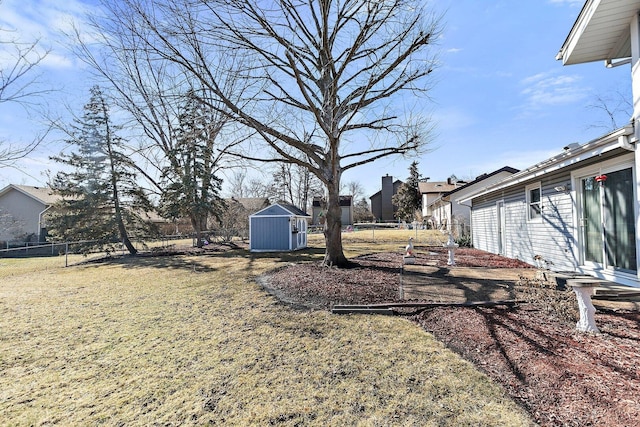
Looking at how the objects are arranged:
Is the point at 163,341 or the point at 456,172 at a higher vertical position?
the point at 456,172

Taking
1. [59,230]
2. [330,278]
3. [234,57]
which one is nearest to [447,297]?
[330,278]

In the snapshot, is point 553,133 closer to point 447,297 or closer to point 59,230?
point 447,297

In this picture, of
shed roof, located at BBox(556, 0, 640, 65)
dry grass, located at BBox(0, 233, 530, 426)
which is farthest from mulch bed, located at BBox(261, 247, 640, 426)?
shed roof, located at BBox(556, 0, 640, 65)

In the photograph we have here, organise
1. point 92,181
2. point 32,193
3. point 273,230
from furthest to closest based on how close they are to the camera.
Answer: point 32,193
point 273,230
point 92,181

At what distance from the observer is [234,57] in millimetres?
8289

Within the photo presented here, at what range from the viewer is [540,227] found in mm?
7754

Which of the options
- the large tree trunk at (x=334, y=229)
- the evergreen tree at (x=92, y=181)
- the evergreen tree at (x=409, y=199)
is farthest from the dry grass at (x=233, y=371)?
the evergreen tree at (x=409, y=199)

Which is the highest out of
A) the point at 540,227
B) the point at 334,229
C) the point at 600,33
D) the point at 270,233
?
the point at 600,33

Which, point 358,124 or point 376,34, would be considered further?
point 358,124

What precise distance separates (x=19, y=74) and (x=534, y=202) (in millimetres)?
10431

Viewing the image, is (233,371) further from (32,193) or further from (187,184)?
(32,193)

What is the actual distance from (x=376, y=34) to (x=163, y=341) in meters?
8.80

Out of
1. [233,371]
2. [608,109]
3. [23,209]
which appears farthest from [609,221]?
[23,209]

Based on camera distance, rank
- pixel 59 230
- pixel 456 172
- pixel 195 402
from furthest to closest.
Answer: pixel 456 172 → pixel 59 230 → pixel 195 402
